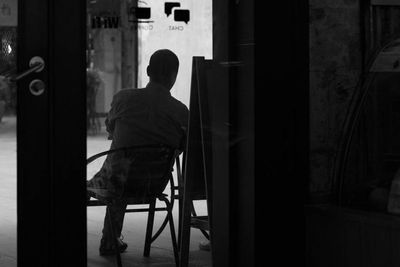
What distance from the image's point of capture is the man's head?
3.54 metres

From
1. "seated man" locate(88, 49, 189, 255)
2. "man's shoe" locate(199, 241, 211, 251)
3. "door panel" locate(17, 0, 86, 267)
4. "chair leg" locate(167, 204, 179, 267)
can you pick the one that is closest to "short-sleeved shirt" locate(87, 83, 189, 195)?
"seated man" locate(88, 49, 189, 255)

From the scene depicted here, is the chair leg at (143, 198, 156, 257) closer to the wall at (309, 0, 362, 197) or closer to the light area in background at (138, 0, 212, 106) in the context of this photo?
the light area in background at (138, 0, 212, 106)

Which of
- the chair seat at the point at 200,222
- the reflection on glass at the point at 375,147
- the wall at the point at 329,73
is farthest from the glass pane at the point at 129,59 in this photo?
the reflection on glass at the point at 375,147

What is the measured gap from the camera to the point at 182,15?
3570mm

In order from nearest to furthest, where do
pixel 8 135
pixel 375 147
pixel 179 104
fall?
1. pixel 8 135
2. pixel 179 104
3. pixel 375 147

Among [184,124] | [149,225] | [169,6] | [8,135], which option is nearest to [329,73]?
[184,124]

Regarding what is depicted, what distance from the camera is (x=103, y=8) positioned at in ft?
11.5

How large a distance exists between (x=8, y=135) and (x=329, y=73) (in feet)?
4.60

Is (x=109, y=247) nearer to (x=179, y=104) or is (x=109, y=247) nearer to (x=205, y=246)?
(x=205, y=246)

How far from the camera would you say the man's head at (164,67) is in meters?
3.54

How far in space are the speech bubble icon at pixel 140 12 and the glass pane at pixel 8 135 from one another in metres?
0.46

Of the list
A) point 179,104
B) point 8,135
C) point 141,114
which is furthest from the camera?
point 179,104

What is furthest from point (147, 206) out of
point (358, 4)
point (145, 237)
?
point (358, 4)

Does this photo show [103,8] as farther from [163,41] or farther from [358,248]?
[358,248]
